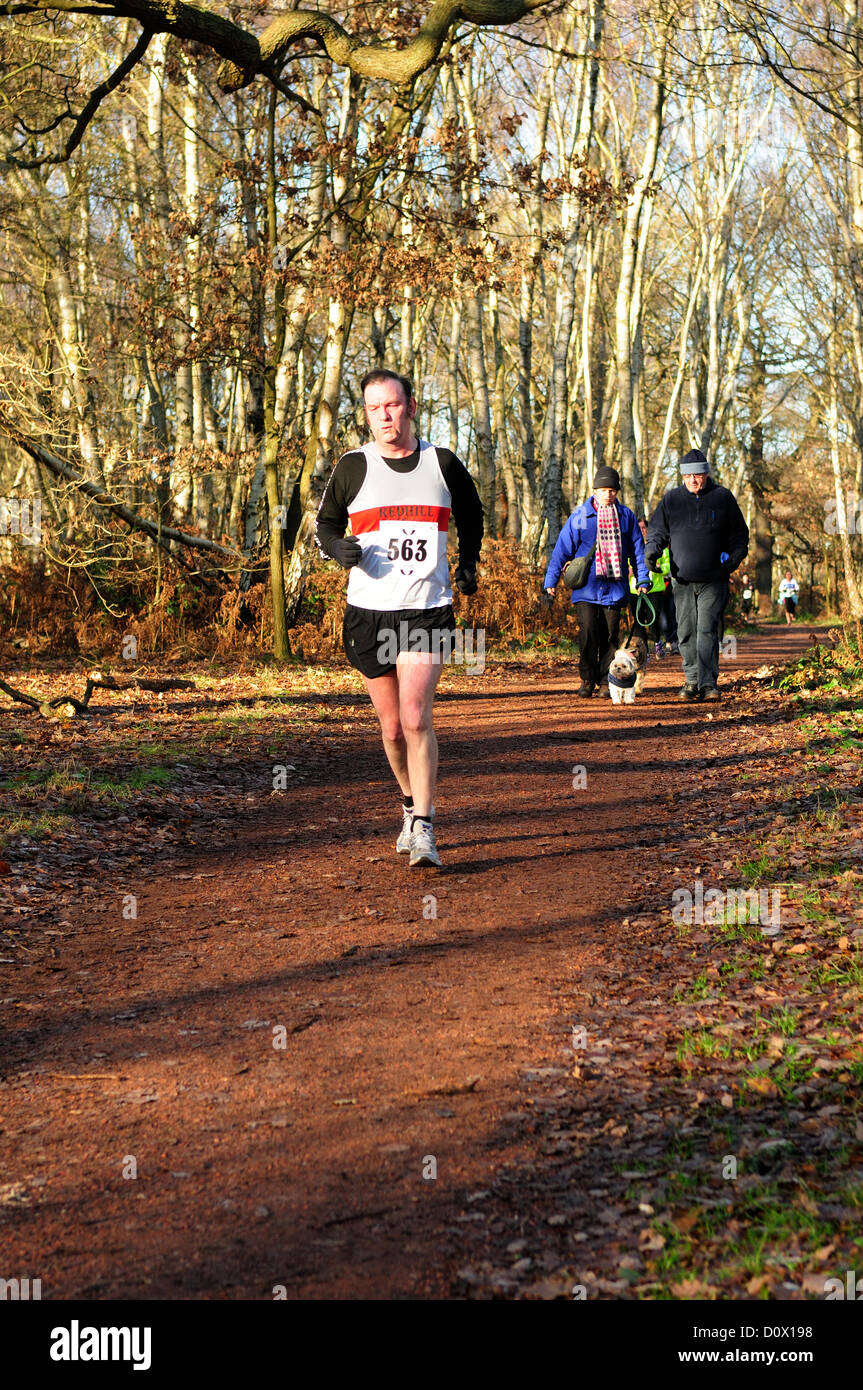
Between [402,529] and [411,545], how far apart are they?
92mm

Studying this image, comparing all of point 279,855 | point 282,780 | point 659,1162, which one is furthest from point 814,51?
point 659,1162

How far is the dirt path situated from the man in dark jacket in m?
5.46

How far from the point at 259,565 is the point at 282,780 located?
10.4 meters

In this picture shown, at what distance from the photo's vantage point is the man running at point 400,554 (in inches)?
273

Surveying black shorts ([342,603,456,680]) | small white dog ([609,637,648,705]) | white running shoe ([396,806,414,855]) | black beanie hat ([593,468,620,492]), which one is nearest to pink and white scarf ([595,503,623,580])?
black beanie hat ([593,468,620,492])

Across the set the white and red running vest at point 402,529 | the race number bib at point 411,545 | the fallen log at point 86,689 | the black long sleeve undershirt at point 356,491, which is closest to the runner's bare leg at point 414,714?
the white and red running vest at point 402,529

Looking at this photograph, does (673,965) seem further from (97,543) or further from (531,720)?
(97,543)

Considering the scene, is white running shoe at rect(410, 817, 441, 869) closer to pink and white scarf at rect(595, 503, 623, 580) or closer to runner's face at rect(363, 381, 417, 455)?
runner's face at rect(363, 381, 417, 455)

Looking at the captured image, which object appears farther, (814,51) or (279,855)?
(814,51)

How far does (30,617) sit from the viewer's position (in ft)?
68.0

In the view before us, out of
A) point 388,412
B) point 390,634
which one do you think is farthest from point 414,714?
point 388,412

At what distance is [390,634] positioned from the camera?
6.99 metres

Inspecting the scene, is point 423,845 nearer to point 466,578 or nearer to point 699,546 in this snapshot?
point 466,578

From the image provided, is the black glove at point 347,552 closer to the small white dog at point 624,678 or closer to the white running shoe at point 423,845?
the white running shoe at point 423,845
